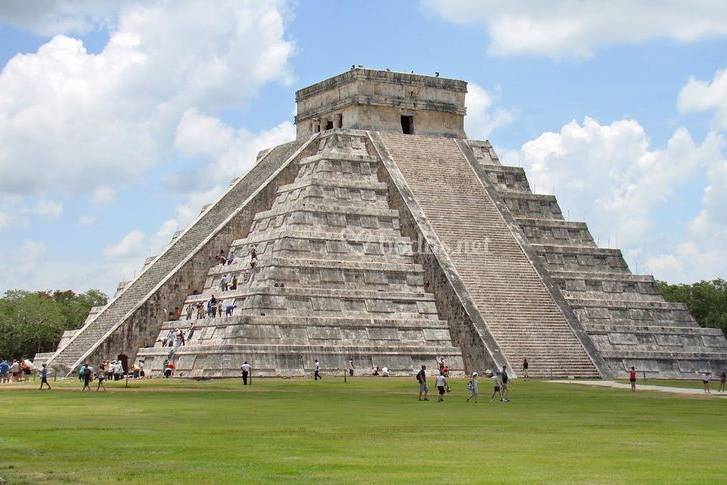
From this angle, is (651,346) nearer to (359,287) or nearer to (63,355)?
(359,287)

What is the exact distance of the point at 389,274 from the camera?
46.9 meters

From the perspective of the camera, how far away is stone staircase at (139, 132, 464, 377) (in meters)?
42.3

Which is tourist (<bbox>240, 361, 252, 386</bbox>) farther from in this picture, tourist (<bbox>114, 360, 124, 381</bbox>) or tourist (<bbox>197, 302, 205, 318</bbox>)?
tourist (<bbox>197, 302, 205, 318</bbox>)

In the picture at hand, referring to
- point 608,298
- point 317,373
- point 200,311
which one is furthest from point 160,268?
point 608,298

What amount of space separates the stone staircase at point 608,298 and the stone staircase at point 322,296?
19.5ft

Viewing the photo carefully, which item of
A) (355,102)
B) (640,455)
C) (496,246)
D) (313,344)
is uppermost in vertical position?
(355,102)

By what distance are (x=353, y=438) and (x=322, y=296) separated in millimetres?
24626

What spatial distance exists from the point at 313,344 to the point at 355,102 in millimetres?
14152

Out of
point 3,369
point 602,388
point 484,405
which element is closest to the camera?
point 484,405

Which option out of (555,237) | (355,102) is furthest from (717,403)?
(355,102)

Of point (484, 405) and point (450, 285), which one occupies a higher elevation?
point (450, 285)

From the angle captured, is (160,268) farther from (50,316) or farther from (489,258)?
(50,316)

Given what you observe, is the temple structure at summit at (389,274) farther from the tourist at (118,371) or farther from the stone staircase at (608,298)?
the tourist at (118,371)

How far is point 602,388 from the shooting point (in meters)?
38.0
